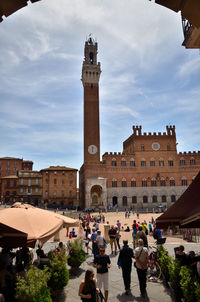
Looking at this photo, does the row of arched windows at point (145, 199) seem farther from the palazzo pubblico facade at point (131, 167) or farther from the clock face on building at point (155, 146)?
the clock face on building at point (155, 146)

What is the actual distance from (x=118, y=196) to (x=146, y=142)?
13865 mm

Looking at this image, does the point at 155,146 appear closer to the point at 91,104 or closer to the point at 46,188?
the point at 91,104

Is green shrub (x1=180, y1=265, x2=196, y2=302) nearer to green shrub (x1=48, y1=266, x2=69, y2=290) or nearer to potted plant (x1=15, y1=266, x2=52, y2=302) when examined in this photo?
potted plant (x1=15, y1=266, x2=52, y2=302)

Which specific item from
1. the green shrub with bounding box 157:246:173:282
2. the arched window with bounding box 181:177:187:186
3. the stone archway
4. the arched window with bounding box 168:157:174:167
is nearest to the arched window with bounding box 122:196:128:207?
the stone archway

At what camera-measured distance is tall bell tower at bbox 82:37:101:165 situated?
48656 millimetres

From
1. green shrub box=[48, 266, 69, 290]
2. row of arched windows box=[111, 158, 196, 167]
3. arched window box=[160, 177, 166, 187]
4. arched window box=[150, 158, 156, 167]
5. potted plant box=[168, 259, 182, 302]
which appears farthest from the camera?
arched window box=[150, 158, 156, 167]

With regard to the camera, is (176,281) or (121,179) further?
(121,179)

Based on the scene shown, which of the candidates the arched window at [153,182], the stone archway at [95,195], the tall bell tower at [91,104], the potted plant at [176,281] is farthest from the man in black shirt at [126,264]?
the arched window at [153,182]

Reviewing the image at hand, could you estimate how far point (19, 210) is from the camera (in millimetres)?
6586

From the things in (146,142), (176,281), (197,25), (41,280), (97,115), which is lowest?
(176,281)

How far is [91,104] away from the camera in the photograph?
51188 mm

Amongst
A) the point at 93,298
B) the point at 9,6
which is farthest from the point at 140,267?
the point at 9,6

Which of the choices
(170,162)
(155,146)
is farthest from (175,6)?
(170,162)

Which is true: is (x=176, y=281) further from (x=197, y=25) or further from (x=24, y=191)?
(x=24, y=191)
